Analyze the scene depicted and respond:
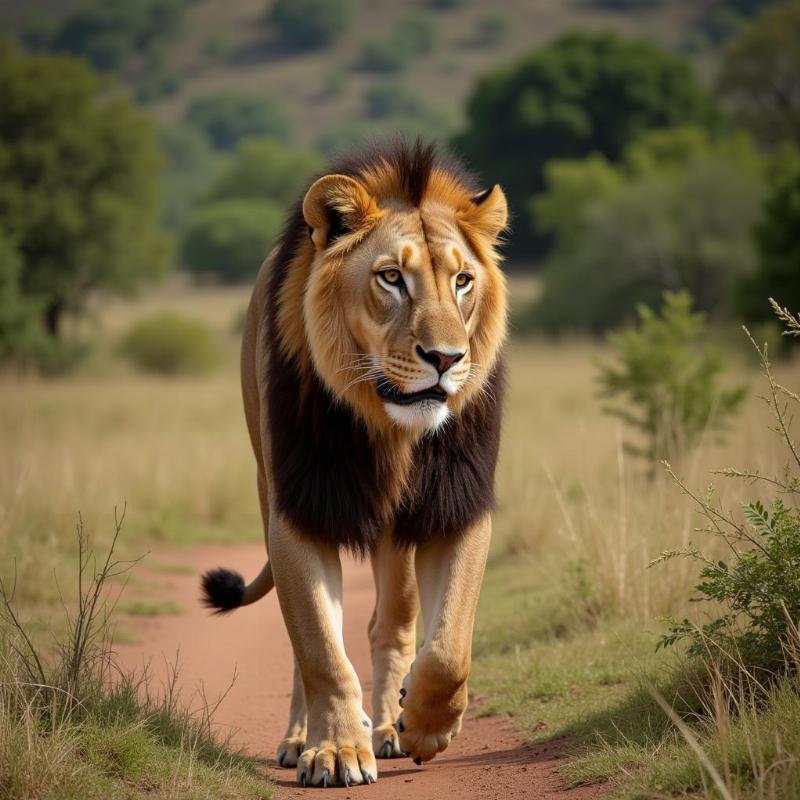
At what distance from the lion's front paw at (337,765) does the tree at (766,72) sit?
52.6 meters

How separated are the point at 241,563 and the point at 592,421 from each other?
7.15m

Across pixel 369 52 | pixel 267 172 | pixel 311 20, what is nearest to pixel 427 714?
pixel 267 172

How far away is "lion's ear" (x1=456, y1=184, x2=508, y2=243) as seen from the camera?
4.52 meters

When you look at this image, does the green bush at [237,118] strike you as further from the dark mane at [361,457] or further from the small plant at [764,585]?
the small plant at [764,585]

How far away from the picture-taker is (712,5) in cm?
12681

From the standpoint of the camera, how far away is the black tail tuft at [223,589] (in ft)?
17.0

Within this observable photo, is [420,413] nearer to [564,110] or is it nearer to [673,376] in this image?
[673,376]

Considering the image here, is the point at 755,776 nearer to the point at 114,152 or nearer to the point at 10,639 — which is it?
the point at 10,639

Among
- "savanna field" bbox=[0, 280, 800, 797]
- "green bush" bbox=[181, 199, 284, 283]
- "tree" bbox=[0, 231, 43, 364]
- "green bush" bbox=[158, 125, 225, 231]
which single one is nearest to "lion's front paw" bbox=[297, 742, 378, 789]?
"savanna field" bbox=[0, 280, 800, 797]

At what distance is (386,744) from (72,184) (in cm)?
2804

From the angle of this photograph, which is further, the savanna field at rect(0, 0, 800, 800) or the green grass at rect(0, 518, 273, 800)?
the savanna field at rect(0, 0, 800, 800)

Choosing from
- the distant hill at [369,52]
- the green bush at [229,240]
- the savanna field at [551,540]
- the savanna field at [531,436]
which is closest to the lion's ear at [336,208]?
the savanna field at [531,436]

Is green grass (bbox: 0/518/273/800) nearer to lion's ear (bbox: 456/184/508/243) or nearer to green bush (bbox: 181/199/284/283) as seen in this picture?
lion's ear (bbox: 456/184/508/243)

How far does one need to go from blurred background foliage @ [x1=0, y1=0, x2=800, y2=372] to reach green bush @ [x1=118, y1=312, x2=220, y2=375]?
132cm
